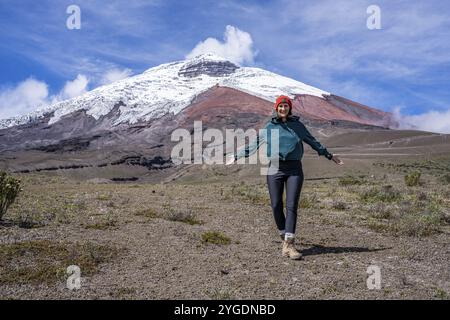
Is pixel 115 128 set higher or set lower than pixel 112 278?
higher

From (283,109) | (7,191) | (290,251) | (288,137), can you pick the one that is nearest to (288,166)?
(288,137)

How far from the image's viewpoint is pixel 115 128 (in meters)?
93.2

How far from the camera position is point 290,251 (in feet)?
19.9

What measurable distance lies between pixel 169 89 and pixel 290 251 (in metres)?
112

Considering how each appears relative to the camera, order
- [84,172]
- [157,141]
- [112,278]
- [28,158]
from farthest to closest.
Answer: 1. [157,141]
2. [28,158]
3. [84,172]
4. [112,278]

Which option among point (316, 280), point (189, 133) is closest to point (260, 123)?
point (189, 133)

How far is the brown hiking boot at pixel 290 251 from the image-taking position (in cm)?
600

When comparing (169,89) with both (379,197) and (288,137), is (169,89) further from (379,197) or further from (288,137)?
(288,137)

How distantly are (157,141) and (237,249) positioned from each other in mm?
75743

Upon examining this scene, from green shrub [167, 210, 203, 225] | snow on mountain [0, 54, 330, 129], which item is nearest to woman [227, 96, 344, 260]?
green shrub [167, 210, 203, 225]

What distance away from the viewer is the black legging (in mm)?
6180

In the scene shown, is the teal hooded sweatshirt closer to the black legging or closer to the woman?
the woman

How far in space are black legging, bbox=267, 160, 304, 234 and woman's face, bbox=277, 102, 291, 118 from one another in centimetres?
61
